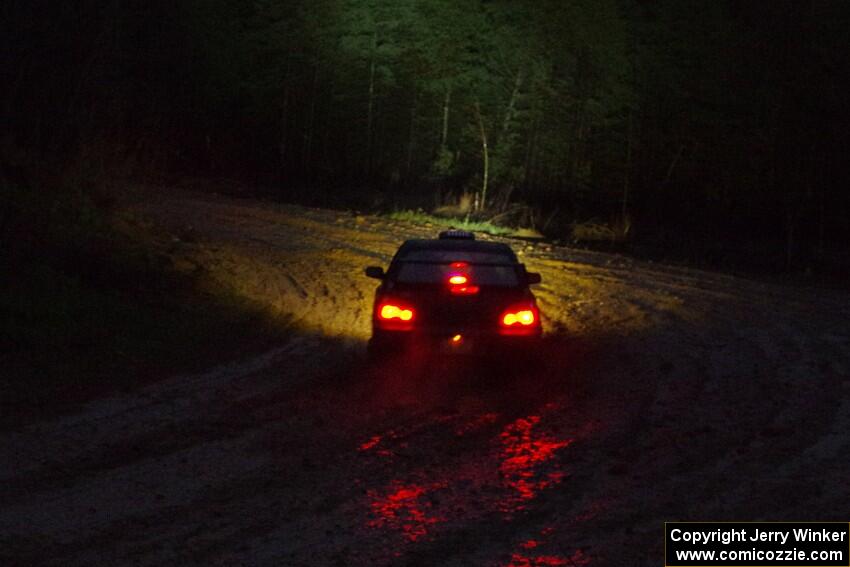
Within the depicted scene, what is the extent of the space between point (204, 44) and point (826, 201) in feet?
76.8

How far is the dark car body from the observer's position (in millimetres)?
12961

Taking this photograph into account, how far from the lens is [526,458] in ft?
31.6

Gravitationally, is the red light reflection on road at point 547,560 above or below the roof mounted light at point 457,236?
below

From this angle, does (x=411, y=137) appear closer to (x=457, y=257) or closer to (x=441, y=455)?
(x=457, y=257)

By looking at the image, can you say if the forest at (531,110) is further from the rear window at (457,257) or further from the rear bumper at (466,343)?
the rear bumper at (466,343)

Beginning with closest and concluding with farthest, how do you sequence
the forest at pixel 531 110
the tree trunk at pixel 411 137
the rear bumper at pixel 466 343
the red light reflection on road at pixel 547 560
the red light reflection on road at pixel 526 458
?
the red light reflection on road at pixel 547 560
the red light reflection on road at pixel 526 458
the rear bumper at pixel 466 343
the forest at pixel 531 110
the tree trunk at pixel 411 137

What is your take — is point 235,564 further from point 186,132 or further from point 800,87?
point 186,132

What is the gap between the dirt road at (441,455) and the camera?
733cm

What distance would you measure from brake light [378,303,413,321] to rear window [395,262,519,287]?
317mm

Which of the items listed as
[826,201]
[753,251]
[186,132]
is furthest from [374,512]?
[186,132]

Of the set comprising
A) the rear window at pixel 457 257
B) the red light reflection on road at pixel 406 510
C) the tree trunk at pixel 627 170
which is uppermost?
the tree trunk at pixel 627 170

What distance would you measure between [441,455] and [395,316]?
3.60 m

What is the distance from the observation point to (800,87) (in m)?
39.5

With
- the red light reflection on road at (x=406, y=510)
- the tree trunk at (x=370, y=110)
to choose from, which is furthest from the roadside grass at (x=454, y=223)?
the red light reflection on road at (x=406, y=510)
